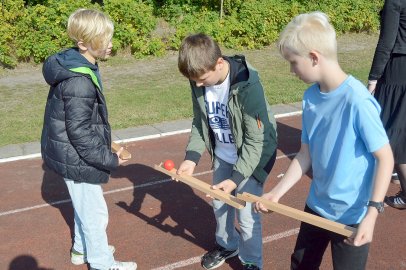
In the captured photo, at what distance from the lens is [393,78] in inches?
191

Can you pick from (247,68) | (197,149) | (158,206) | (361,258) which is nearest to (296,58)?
(247,68)

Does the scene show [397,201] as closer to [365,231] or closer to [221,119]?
[221,119]

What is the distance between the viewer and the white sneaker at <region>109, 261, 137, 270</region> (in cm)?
401

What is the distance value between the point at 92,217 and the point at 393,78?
123 inches

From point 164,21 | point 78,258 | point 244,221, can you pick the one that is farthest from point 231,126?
point 164,21

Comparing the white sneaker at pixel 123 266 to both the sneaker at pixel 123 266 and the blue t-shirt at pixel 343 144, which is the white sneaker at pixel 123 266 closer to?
the sneaker at pixel 123 266

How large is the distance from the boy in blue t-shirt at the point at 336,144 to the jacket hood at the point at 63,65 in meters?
1.51

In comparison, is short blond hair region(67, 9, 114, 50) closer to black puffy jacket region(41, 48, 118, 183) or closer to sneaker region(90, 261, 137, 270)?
black puffy jacket region(41, 48, 118, 183)

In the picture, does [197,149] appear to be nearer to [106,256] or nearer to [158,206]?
[106,256]

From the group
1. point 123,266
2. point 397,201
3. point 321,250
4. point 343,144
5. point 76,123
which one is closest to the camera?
point 343,144

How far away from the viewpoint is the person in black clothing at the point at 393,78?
4547mm

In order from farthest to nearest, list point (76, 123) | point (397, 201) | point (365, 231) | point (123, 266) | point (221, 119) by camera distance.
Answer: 1. point (397, 201)
2. point (123, 266)
3. point (221, 119)
4. point (76, 123)
5. point (365, 231)

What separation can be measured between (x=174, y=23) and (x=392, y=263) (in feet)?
40.5

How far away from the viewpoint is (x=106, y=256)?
153 inches
